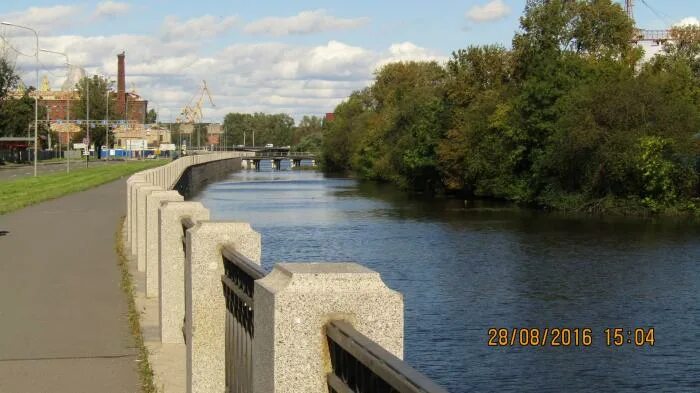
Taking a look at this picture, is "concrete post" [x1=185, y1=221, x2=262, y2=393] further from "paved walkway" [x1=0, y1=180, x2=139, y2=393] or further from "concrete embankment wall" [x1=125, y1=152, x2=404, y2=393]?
"paved walkway" [x1=0, y1=180, x2=139, y2=393]

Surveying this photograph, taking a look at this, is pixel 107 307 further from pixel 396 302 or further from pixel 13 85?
pixel 13 85

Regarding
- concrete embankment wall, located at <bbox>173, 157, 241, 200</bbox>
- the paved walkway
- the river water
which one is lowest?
concrete embankment wall, located at <bbox>173, 157, 241, 200</bbox>

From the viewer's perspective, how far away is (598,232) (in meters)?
48.2

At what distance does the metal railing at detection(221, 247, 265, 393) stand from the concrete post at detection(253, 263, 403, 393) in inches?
50.0

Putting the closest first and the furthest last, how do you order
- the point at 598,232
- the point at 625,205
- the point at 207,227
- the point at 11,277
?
1. the point at 207,227
2. the point at 11,277
3. the point at 598,232
4. the point at 625,205

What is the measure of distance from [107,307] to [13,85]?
11995cm

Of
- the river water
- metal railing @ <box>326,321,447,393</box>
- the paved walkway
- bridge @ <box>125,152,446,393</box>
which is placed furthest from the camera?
the river water

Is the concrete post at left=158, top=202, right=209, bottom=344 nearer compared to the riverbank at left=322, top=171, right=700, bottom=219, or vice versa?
the concrete post at left=158, top=202, right=209, bottom=344

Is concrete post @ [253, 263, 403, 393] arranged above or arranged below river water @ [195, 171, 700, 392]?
above

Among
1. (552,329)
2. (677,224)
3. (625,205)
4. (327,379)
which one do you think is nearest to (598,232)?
(677,224)

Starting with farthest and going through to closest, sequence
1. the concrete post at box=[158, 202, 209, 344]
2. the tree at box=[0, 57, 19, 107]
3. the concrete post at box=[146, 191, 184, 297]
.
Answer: the tree at box=[0, 57, 19, 107]
the concrete post at box=[146, 191, 184, 297]
the concrete post at box=[158, 202, 209, 344]

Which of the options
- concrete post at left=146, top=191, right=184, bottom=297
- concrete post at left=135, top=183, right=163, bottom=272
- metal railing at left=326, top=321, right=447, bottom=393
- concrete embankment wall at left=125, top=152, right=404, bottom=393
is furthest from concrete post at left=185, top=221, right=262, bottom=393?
concrete post at left=135, top=183, right=163, bottom=272

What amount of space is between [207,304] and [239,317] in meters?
1.13

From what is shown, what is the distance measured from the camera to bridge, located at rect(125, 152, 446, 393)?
4508mm
